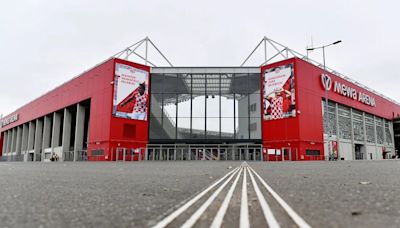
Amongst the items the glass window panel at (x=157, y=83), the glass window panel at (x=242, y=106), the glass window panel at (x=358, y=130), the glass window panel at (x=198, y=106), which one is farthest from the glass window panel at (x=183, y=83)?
the glass window panel at (x=358, y=130)

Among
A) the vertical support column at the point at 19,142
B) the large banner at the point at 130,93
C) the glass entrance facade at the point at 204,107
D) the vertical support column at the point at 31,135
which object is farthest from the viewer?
the vertical support column at the point at 19,142

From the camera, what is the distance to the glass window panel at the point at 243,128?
115ft

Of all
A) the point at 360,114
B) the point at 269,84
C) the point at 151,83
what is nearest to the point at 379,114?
the point at 360,114

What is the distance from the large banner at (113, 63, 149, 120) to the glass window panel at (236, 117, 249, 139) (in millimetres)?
10500

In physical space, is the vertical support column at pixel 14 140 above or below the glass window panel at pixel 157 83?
below

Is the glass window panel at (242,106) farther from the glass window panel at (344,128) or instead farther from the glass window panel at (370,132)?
the glass window panel at (370,132)

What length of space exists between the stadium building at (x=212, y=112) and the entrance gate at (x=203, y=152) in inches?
4.3

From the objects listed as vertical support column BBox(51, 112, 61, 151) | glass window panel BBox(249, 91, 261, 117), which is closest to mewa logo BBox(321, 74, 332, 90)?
glass window panel BBox(249, 91, 261, 117)

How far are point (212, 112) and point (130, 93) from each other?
9.48 meters

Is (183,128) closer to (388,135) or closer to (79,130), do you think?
(79,130)

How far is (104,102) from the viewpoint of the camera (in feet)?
109

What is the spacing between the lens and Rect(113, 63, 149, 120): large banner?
107 ft

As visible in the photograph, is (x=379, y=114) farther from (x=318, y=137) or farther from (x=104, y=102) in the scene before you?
(x=104, y=102)

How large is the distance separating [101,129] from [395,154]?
4929 cm
